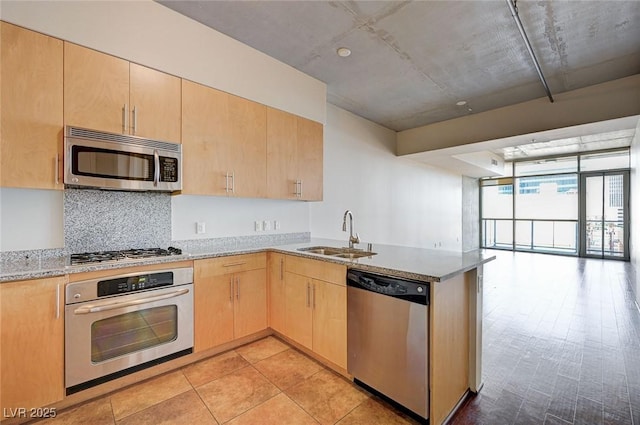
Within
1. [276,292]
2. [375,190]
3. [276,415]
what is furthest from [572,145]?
[276,415]

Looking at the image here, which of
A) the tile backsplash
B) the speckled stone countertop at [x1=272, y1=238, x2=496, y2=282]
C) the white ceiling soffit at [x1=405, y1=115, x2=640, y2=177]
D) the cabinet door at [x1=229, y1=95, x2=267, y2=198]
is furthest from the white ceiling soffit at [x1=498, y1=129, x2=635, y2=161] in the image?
the tile backsplash

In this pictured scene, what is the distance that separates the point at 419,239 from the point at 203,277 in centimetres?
498

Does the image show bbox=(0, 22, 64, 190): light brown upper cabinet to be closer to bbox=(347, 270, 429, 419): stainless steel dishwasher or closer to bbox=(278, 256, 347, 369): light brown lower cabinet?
bbox=(278, 256, 347, 369): light brown lower cabinet

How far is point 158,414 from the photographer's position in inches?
72.7

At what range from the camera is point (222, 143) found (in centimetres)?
270

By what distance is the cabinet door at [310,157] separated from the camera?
3.32 m

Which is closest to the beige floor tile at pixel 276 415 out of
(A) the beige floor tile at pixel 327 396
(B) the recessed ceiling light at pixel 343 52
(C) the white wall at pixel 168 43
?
(A) the beige floor tile at pixel 327 396

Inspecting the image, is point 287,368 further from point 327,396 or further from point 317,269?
point 317,269

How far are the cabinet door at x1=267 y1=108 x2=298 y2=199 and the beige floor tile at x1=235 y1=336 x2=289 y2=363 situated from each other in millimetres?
1510

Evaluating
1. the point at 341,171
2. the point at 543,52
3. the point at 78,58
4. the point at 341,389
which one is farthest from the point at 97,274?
the point at 543,52

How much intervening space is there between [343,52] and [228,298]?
266 cm

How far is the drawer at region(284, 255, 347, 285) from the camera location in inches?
85.4

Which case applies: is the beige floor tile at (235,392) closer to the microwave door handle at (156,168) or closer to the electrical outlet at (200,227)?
the electrical outlet at (200,227)

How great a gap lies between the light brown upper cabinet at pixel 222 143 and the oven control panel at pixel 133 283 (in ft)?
2.46
